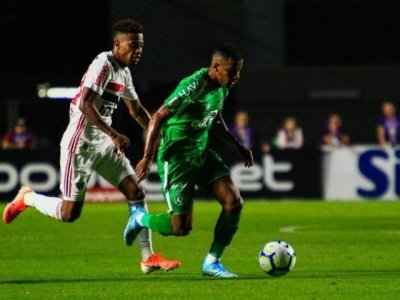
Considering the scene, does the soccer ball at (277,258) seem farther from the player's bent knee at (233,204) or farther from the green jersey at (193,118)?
the green jersey at (193,118)

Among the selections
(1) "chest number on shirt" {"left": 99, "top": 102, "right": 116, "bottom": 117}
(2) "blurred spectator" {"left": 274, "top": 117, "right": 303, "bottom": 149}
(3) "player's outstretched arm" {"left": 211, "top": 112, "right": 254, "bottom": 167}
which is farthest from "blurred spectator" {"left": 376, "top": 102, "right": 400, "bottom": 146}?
(1) "chest number on shirt" {"left": 99, "top": 102, "right": 116, "bottom": 117}

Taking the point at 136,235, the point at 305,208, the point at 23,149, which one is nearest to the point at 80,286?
the point at 136,235

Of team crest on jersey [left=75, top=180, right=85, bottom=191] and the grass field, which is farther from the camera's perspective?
team crest on jersey [left=75, top=180, right=85, bottom=191]

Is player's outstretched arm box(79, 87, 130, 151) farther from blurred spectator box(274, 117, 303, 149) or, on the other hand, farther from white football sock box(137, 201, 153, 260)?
blurred spectator box(274, 117, 303, 149)

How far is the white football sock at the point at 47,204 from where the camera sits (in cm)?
1123

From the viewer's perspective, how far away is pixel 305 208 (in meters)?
21.3

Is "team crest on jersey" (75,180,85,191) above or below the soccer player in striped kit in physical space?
below

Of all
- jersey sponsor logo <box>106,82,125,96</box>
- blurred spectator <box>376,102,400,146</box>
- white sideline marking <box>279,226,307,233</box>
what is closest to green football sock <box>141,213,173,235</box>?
jersey sponsor logo <box>106,82,125,96</box>

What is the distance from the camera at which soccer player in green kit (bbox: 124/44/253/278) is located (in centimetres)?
1005

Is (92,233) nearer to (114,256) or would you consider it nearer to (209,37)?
(114,256)

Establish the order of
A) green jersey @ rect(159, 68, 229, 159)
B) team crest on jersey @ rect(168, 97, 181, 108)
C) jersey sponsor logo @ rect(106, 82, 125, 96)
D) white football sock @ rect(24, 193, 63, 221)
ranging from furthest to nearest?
white football sock @ rect(24, 193, 63, 221), jersey sponsor logo @ rect(106, 82, 125, 96), green jersey @ rect(159, 68, 229, 159), team crest on jersey @ rect(168, 97, 181, 108)

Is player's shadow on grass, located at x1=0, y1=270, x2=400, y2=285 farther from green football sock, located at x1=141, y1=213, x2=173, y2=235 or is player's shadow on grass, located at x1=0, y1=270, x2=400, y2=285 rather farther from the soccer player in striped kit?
green football sock, located at x1=141, y1=213, x2=173, y2=235

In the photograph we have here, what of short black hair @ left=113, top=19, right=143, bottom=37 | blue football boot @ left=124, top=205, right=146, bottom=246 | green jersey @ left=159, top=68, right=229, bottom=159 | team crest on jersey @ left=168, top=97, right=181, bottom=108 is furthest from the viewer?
blue football boot @ left=124, top=205, right=146, bottom=246

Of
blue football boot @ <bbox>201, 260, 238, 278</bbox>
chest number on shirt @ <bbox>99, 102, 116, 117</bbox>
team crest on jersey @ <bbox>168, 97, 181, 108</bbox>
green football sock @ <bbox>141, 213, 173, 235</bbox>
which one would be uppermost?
team crest on jersey @ <bbox>168, 97, 181, 108</bbox>
